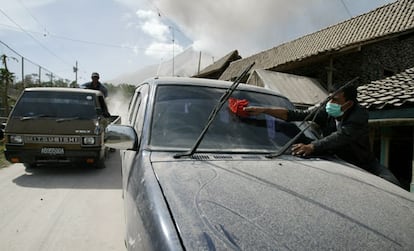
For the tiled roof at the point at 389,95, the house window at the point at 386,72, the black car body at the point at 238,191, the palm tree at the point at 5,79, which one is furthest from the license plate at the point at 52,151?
the palm tree at the point at 5,79

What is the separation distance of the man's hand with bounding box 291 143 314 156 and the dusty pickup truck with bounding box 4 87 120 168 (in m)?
4.07

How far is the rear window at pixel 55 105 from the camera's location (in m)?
6.63

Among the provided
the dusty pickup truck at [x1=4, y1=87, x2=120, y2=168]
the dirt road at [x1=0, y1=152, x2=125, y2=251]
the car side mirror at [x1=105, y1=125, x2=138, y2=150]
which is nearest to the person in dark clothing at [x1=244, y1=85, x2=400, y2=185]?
the car side mirror at [x1=105, y1=125, x2=138, y2=150]

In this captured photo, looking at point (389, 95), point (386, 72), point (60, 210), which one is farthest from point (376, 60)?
point (60, 210)

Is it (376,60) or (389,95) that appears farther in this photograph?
(376,60)

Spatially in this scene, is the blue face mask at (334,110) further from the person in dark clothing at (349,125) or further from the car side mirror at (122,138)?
the car side mirror at (122,138)

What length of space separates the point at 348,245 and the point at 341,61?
625 inches

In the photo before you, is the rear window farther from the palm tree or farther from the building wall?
the palm tree

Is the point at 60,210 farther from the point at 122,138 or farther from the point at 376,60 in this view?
the point at 376,60

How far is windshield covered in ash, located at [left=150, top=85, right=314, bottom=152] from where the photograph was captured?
2.38m

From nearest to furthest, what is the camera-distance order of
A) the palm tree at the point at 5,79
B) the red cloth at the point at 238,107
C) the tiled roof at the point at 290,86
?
the red cloth at the point at 238,107, the tiled roof at the point at 290,86, the palm tree at the point at 5,79

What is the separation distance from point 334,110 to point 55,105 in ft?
19.5

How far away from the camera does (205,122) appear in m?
2.54

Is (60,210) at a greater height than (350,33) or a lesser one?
lesser
